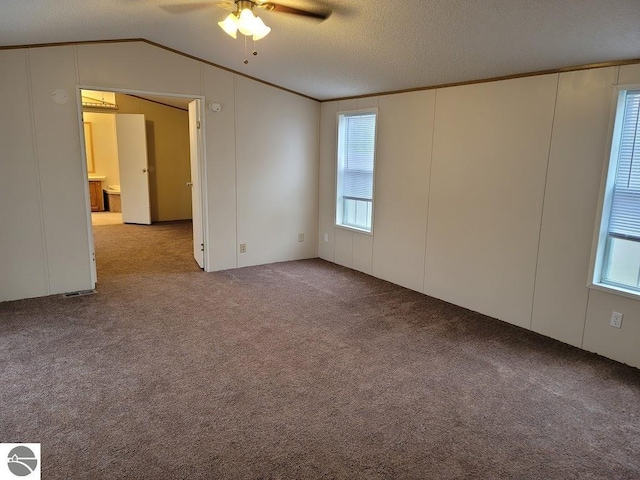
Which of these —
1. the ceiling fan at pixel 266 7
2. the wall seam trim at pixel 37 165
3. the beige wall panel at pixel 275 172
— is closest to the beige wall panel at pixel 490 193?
the ceiling fan at pixel 266 7

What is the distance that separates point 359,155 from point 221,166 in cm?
162

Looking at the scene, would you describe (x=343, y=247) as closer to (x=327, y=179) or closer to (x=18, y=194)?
(x=327, y=179)

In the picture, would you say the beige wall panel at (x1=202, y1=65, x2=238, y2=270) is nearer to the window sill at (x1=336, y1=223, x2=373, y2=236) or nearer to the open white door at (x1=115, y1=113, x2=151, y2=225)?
the window sill at (x1=336, y1=223, x2=373, y2=236)

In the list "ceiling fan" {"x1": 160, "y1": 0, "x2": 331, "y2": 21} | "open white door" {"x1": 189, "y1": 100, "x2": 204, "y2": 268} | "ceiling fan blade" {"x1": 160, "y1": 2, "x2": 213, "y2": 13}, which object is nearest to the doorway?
"open white door" {"x1": 189, "y1": 100, "x2": 204, "y2": 268}

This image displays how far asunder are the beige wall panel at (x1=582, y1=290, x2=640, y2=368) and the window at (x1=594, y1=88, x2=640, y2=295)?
0.31 feet

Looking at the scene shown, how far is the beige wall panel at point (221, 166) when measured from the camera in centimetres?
478

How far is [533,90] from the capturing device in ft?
10.9

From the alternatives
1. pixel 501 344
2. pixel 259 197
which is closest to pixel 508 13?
pixel 501 344

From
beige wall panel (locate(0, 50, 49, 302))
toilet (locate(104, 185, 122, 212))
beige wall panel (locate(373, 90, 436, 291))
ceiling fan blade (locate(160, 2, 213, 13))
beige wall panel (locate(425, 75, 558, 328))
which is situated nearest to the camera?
ceiling fan blade (locate(160, 2, 213, 13))

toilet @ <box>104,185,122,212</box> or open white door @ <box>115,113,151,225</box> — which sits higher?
open white door @ <box>115,113,151,225</box>

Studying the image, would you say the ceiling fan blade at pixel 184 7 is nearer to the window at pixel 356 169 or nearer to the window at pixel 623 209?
the window at pixel 356 169

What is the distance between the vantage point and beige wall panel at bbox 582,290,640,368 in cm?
291

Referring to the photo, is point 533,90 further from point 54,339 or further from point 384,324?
point 54,339

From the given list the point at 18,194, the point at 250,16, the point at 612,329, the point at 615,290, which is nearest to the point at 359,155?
the point at 250,16
